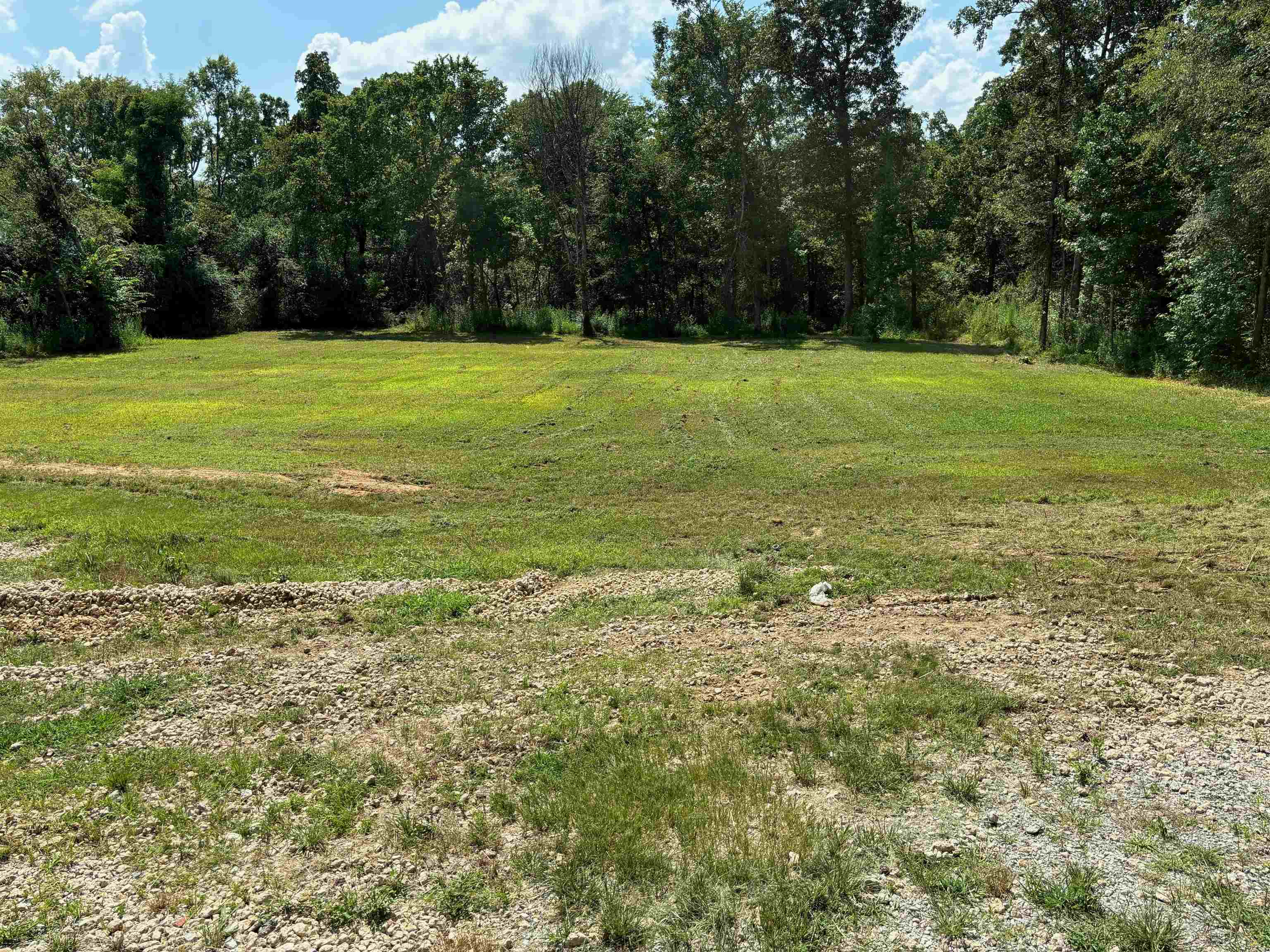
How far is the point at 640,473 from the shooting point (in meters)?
14.9

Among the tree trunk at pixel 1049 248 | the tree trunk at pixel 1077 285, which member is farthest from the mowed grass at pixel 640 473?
the tree trunk at pixel 1077 285

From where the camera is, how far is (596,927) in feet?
13.6

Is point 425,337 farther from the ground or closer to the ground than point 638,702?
farther from the ground

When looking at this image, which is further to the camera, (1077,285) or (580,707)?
(1077,285)

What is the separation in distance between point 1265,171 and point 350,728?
23.3m

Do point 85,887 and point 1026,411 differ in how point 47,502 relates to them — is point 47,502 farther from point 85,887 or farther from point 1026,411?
point 1026,411

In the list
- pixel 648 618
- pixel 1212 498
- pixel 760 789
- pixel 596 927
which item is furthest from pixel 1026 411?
pixel 596 927

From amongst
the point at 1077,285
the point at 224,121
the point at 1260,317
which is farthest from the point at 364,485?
the point at 224,121

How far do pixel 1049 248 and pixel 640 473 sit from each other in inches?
1011

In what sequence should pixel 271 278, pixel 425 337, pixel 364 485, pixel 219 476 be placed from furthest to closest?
pixel 271 278 < pixel 425 337 < pixel 219 476 < pixel 364 485

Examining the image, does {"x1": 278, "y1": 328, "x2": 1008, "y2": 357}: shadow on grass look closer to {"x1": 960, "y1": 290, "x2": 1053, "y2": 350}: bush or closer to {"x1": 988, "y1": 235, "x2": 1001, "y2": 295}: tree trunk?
{"x1": 960, "y1": 290, "x2": 1053, "y2": 350}: bush

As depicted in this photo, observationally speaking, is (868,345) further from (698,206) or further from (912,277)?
(698,206)

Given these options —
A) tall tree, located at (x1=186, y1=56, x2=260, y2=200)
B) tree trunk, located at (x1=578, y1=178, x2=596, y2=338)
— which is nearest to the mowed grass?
tree trunk, located at (x1=578, y1=178, x2=596, y2=338)

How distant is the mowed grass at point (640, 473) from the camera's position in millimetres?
10094
